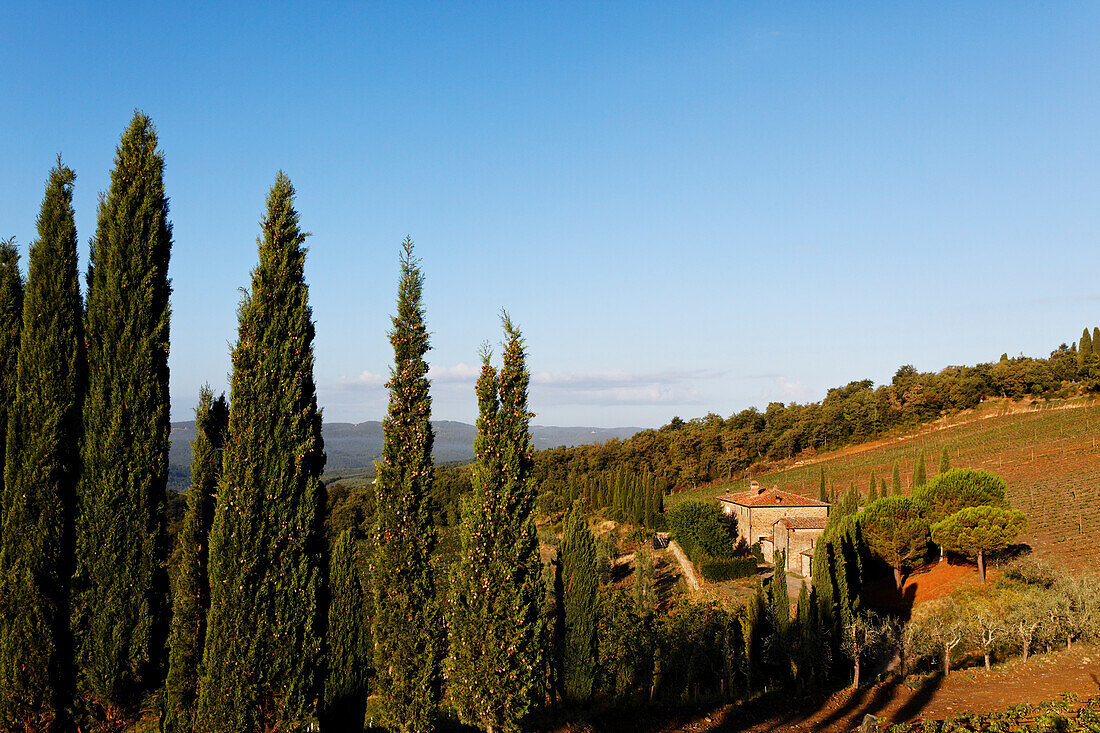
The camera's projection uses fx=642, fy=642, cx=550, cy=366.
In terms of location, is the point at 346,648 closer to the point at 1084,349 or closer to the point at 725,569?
the point at 725,569

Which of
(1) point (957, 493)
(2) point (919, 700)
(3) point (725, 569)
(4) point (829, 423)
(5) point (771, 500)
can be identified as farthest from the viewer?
(4) point (829, 423)

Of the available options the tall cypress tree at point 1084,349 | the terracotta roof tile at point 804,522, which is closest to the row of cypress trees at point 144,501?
the terracotta roof tile at point 804,522

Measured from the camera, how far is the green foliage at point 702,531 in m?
43.8

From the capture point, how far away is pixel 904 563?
35.8 metres

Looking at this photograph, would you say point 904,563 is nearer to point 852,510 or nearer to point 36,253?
point 852,510

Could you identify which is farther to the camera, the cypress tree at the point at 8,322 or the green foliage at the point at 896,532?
the green foliage at the point at 896,532

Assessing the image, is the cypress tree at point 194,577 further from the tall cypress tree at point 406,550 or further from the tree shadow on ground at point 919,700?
the tree shadow on ground at point 919,700

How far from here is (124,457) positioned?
890cm

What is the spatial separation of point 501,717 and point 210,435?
22.3 feet

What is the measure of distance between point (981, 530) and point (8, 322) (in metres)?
38.9

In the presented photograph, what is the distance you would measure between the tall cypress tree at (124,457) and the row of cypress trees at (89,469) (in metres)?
0.02

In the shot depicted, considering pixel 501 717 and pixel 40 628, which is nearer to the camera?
pixel 40 628

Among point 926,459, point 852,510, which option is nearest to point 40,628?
point 852,510

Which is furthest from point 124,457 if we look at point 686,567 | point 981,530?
point 686,567
